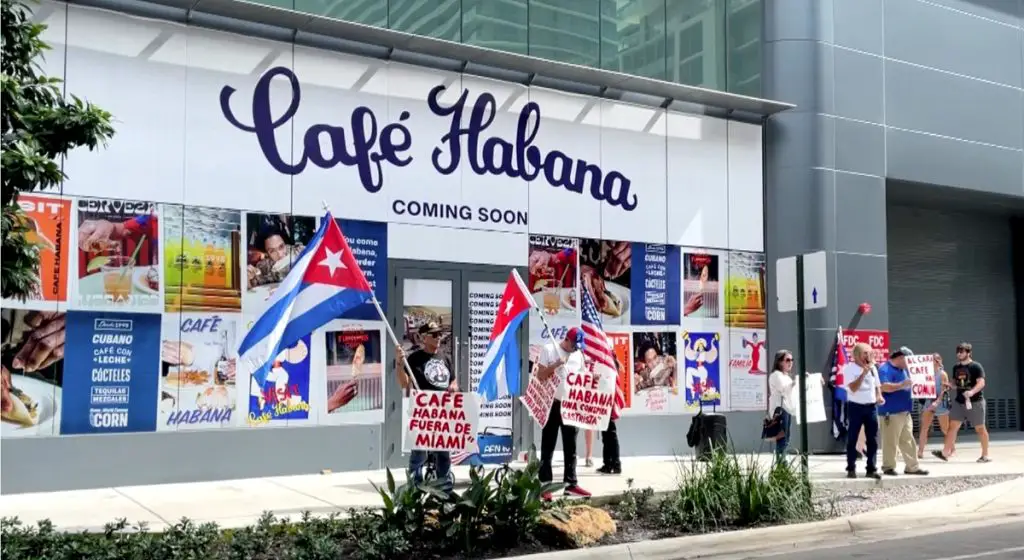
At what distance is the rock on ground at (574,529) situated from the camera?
9.01m

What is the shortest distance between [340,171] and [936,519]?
29.0 feet

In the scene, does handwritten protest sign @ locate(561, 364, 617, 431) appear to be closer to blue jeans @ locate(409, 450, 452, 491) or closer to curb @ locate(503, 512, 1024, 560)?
blue jeans @ locate(409, 450, 452, 491)

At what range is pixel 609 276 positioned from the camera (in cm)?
1670

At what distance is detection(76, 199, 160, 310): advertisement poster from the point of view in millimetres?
12453

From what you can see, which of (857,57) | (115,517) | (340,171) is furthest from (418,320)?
(857,57)

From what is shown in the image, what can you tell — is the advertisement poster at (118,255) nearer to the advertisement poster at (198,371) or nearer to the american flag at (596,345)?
the advertisement poster at (198,371)

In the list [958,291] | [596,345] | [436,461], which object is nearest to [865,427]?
[596,345]

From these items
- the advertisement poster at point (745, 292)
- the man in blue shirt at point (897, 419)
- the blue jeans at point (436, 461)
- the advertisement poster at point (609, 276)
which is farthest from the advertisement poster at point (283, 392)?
the man in blue shirt at point (897, 419)

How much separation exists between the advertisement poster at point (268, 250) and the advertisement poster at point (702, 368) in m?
7.01

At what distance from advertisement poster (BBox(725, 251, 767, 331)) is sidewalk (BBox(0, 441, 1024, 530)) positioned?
3.62 meters

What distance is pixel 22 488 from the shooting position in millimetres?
11844

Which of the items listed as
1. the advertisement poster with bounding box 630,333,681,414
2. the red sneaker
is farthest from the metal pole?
the advertisement poster with bounding box 630,333,681,414

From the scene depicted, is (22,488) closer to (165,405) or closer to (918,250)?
(165,405)

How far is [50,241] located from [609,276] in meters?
8.44
